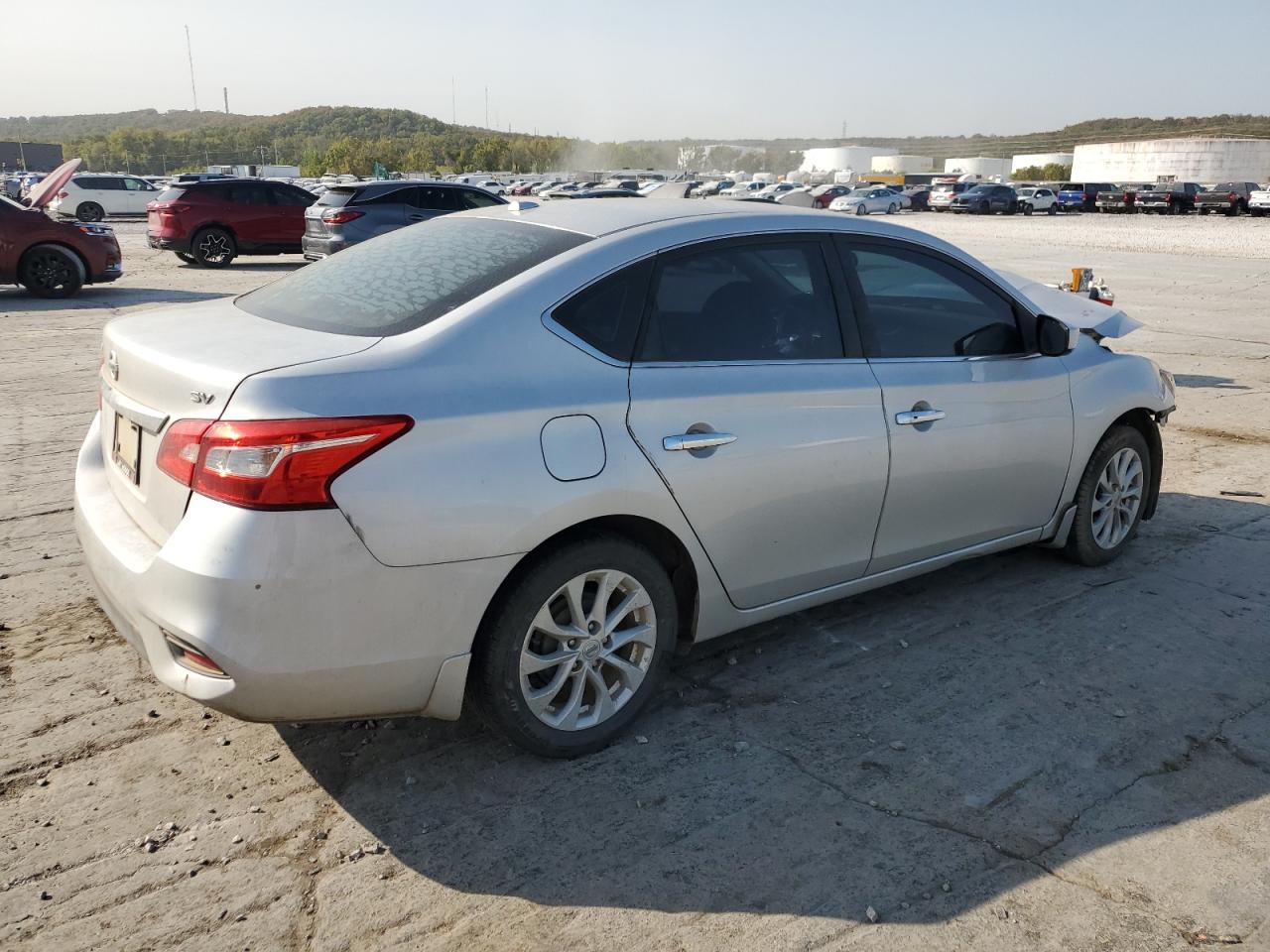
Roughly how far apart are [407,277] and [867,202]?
51.9 m

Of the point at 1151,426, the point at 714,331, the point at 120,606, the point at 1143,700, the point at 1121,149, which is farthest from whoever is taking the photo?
the point at 1121,149

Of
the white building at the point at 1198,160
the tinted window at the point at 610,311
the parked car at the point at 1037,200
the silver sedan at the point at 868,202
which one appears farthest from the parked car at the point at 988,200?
the white building at the point at 1198,160

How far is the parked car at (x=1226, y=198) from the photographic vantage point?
159ft

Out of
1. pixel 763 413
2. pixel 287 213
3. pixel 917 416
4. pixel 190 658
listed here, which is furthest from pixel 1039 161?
pixel 190 658

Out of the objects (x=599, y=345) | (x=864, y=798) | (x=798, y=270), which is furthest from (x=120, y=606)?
(x=798, y=270)

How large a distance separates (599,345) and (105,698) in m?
2.10

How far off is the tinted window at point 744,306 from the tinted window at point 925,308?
0.21 metres

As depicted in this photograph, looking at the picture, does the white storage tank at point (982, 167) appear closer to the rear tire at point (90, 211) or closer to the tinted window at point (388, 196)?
the rear tire at point (90, 211)

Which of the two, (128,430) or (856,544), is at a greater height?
(128,430)

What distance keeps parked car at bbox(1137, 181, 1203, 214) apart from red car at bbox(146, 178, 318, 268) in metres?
43.8

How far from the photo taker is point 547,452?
300cm

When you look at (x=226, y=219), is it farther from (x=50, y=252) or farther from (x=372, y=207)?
(x=50, y=252)

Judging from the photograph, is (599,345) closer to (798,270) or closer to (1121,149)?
(798,270)

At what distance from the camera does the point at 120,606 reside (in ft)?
10.0
